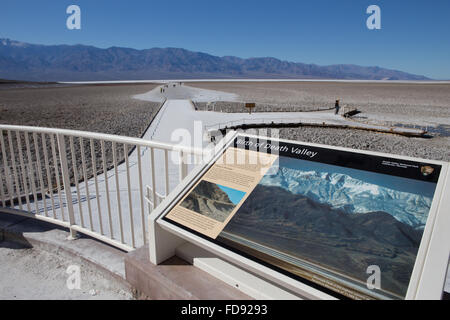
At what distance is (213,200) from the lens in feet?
7.32

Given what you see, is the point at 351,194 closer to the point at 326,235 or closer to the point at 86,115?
the point at 326,235

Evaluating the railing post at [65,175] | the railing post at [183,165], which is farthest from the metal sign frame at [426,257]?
the railing post at [65,175]

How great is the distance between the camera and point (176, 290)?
6.86 ft

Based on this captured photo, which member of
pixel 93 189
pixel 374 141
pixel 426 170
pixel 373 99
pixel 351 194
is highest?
pixel 373 99

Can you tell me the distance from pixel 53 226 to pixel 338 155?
11.7 ft

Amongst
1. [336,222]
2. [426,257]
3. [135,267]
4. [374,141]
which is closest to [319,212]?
[336,222]

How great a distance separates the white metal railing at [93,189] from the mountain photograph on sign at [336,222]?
810 mm

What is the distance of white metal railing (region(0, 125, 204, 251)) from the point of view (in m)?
2.82

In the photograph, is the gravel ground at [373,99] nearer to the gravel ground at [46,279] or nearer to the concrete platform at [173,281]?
the concrete platform at [173,281]

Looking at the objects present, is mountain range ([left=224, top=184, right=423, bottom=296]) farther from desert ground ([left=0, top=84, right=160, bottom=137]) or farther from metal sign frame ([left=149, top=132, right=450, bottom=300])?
desert ground ([left=0, top=84, right=160, bottom=137])

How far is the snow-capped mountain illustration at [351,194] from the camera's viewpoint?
173cm

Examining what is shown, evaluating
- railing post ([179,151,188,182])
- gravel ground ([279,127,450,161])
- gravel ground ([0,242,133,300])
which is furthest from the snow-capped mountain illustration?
gravel ground ([279,127,450,161])

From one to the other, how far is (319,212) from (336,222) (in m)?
0.13
